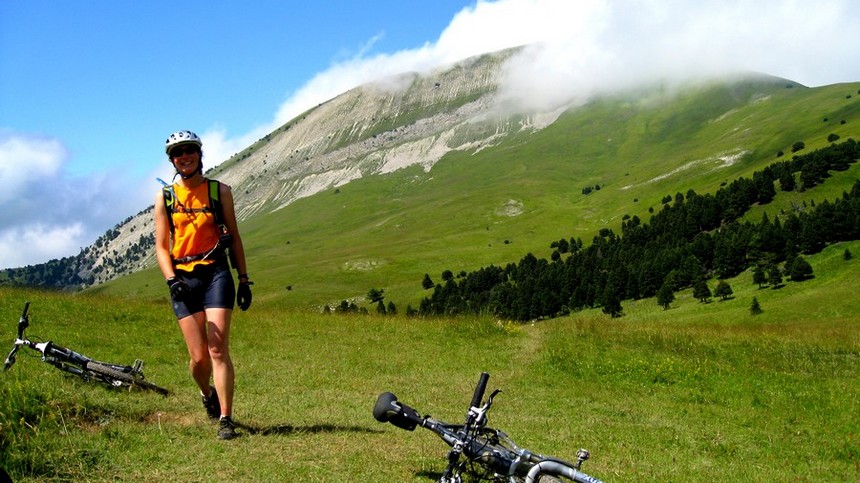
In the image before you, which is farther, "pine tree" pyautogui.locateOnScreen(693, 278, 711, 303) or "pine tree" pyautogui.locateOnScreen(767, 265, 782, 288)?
"pine tree" pyautogui.locateOnScreen(693, 278, 711, 303)

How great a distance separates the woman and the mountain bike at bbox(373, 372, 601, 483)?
147 inches

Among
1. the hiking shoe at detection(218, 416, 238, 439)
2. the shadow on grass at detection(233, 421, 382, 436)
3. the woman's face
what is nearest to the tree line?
the shadow on grass at detection(233, 421, 382, 436)

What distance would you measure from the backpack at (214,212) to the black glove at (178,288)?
369 mm

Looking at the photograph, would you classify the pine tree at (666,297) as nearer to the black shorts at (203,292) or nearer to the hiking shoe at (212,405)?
the hiking shoe at (212,405)

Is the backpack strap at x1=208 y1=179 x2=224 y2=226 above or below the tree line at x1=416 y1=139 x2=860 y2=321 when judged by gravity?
A: above

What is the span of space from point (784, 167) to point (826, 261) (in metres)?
56.3

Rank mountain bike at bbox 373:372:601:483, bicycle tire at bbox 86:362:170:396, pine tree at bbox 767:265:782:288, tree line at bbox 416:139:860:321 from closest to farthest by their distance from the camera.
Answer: mountain bike at bbox 373:372:601:483 < bicycle tire at bbox 86:362:170:396 < pine tree at bbox 767:265:782:288 < tree line at bbox 416:139:860:321

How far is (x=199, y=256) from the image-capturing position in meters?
8.46

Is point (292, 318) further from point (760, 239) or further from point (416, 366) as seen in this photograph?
point (760, 239)

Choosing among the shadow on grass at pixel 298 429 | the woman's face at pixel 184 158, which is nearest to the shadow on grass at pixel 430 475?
the shadow on grass at pixel 298 429

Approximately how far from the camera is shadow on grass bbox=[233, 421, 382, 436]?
905 cm

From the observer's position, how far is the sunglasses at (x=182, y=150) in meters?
8.52

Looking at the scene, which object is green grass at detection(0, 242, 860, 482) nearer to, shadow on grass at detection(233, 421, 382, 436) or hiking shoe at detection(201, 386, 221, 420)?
shadow on grass at detection(233, 421, 382, 436)

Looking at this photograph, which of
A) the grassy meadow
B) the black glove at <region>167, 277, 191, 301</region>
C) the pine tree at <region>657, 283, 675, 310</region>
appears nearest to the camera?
the grassy meadow
